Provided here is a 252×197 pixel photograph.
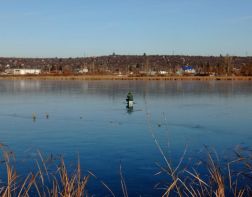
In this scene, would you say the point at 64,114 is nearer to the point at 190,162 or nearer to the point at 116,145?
the point at 116,145

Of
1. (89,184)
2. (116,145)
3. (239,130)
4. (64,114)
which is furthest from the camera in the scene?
(64,114)

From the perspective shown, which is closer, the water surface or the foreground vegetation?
the foreground vegetation

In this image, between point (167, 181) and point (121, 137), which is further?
point (121, 137)

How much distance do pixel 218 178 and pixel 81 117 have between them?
787 inches

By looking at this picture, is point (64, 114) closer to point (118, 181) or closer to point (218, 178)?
point (118, 181)

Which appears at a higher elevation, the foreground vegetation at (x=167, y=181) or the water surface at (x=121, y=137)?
the foreground vegetation at (x=167, y=181)

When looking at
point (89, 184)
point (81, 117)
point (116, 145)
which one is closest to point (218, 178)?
point (89, 184)

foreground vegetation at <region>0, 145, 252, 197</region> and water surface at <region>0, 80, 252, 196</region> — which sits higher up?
foreground vegetation at <region>0, 145, 252, 197</region>

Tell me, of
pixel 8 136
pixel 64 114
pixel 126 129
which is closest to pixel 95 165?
pixel 8 136

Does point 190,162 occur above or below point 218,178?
below

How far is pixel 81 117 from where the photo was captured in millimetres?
23016

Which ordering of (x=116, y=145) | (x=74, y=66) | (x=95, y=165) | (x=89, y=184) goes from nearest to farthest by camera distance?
(x=89, y=184)
(x=95, y=165)
(x=116, y=145)
(x=74, y=66)

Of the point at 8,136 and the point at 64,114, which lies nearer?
the point at 8,136

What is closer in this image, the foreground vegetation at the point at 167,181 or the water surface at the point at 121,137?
the foreground vegetation at the point at 167,181
